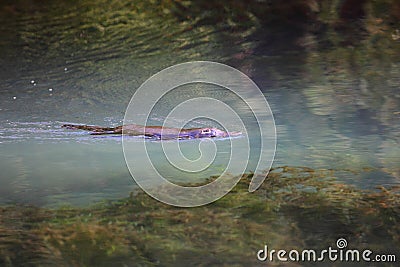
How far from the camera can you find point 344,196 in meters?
1.39

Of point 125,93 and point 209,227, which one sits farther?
point 209,227

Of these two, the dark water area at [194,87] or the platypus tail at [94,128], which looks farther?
the platypus tail at [94,128]

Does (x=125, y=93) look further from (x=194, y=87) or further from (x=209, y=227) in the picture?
(x=209, y=227)

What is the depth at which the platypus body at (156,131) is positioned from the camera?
1.20m

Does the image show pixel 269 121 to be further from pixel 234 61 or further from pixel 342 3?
pixel 342 3
